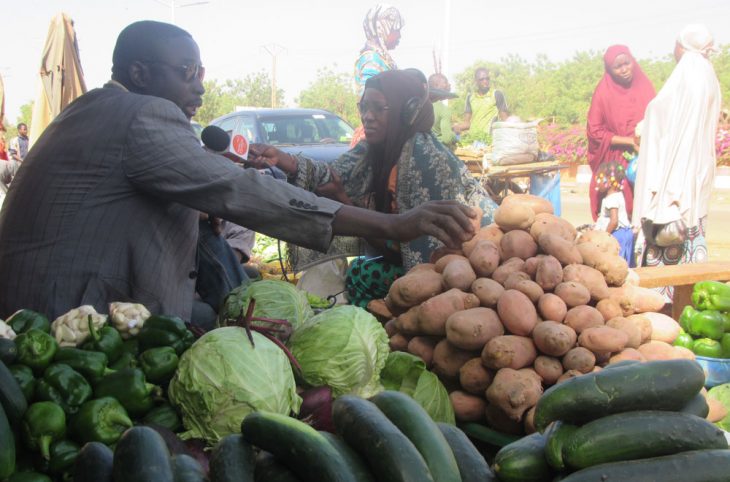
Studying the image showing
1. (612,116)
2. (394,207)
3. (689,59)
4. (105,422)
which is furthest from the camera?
(612,116)

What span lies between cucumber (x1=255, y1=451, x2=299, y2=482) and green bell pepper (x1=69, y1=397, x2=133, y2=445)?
1.74 ft

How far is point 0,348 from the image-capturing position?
5.67ft

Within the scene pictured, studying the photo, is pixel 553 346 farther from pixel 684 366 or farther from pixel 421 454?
pixel 421 454

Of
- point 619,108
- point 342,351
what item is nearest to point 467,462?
point 342,351

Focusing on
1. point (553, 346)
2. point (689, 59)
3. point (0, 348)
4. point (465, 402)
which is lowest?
point (465, 402)

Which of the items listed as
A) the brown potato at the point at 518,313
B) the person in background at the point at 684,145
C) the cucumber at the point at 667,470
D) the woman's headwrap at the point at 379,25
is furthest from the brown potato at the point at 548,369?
the woman's headwrap at the point at 379,25

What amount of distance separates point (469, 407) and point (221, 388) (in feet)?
3.31

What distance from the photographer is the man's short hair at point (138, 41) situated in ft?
9.27

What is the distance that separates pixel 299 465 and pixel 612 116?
626 centimetres

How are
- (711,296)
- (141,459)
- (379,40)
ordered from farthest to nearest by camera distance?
(379,40) < (711,296) < (141,459)

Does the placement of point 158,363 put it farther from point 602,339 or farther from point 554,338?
point 602,339

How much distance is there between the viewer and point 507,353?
2.34m

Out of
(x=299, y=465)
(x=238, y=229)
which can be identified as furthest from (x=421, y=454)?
(x=238, y=229)

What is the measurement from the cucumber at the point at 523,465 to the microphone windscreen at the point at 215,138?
2.06m
